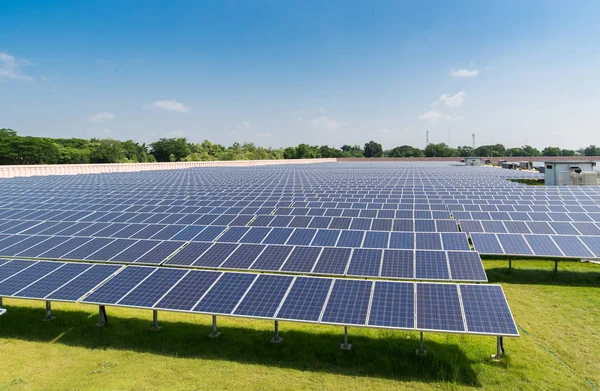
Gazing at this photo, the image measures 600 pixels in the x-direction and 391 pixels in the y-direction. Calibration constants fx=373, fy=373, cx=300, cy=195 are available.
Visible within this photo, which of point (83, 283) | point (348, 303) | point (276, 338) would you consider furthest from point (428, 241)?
point (83, 283)

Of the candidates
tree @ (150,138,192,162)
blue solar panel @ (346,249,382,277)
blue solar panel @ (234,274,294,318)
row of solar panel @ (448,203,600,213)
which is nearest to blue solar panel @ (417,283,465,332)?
blue solar panel @ (346,249,382,277)

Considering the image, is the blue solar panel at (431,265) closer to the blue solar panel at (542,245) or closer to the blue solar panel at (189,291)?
the blue solar panel at (542,245)

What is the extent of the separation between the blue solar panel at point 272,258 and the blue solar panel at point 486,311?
4.99m

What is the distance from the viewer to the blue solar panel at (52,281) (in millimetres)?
8969

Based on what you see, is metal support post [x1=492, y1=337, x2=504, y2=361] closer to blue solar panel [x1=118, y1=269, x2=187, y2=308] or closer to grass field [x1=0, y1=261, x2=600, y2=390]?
grass field [x1=0, y1=261, x2=600, y2=390]

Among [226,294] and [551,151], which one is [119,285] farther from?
[551,151]

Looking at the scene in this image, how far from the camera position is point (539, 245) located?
1270 cm

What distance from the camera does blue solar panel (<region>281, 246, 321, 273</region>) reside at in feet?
34.5

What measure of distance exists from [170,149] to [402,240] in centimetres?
13296

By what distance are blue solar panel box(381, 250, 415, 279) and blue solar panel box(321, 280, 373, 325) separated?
133 centimetres

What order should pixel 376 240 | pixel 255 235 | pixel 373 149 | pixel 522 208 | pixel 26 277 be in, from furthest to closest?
pixel 373 149 < pixel 522 208 < pixel 255 235 < pixel 376 240 < pixel 26 277

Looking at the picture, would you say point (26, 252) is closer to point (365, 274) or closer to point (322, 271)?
point (322, 271)

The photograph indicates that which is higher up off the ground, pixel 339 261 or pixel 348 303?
Answer: pixel 339 261

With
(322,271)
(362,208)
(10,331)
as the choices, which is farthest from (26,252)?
(362,208)
